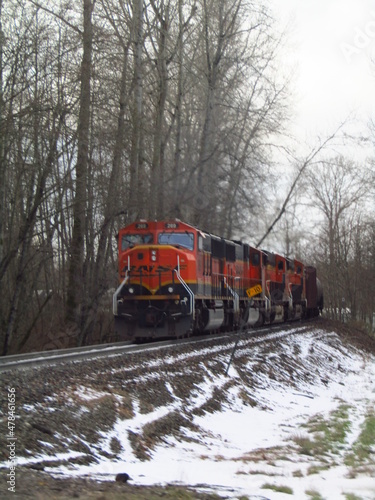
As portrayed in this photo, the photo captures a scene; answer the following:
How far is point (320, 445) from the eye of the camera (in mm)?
9602

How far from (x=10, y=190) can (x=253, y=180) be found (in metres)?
13.9

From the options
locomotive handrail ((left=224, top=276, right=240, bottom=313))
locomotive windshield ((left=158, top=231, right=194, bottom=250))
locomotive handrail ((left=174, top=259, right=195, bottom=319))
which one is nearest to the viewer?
locomotive handrail ((left=174, top=259, right=195, bottom=319))

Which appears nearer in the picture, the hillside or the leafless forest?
the hillside

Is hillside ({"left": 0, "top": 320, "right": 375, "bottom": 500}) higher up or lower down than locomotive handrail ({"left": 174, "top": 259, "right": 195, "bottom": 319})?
lower down

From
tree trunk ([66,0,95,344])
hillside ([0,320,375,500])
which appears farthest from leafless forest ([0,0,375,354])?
hillside ([0,320,375,500])

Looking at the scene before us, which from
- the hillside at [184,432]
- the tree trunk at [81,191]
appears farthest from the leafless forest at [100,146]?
the hillside at [184,432]

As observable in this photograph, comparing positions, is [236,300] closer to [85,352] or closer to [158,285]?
[158,285]

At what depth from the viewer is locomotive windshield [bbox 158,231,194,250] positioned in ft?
58.9

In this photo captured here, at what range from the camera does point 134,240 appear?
18.6 m

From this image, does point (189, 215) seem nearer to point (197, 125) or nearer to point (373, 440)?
point (197, 125)

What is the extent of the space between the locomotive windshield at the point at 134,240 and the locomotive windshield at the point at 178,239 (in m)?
0.41

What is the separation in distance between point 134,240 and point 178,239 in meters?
1.39

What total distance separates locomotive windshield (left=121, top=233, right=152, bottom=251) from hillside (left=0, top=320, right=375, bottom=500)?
3758 mm

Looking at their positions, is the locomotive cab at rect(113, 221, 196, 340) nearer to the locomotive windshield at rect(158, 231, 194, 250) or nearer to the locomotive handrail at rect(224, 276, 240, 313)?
the locomotive windshield at rect(158, 231, 194, 250)
